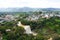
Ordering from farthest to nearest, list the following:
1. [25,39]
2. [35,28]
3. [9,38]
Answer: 1. [35,28]
2. [9,38]
3. [25,39]

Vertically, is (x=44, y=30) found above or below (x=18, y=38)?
below

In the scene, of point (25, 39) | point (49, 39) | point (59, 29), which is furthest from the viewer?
point (59, 29)

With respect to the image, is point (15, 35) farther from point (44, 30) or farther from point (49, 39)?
point (44, 30)

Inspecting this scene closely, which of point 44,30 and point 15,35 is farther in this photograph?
point 44,30

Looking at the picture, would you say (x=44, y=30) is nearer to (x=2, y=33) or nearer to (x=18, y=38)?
(x=2, y=33)

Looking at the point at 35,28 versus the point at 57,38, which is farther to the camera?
the point at 35,28

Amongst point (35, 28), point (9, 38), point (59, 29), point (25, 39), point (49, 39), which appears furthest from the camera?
point (35, 28)

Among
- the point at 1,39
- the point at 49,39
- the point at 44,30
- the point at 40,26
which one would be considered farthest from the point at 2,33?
the point at 40,26

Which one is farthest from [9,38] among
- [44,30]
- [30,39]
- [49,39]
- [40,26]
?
[40,26]

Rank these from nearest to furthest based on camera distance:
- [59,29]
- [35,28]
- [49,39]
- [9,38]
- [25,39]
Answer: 1. [25,39]
2. [9,38]
3. [49,39]
4. [59,29]
5. [35,28]
